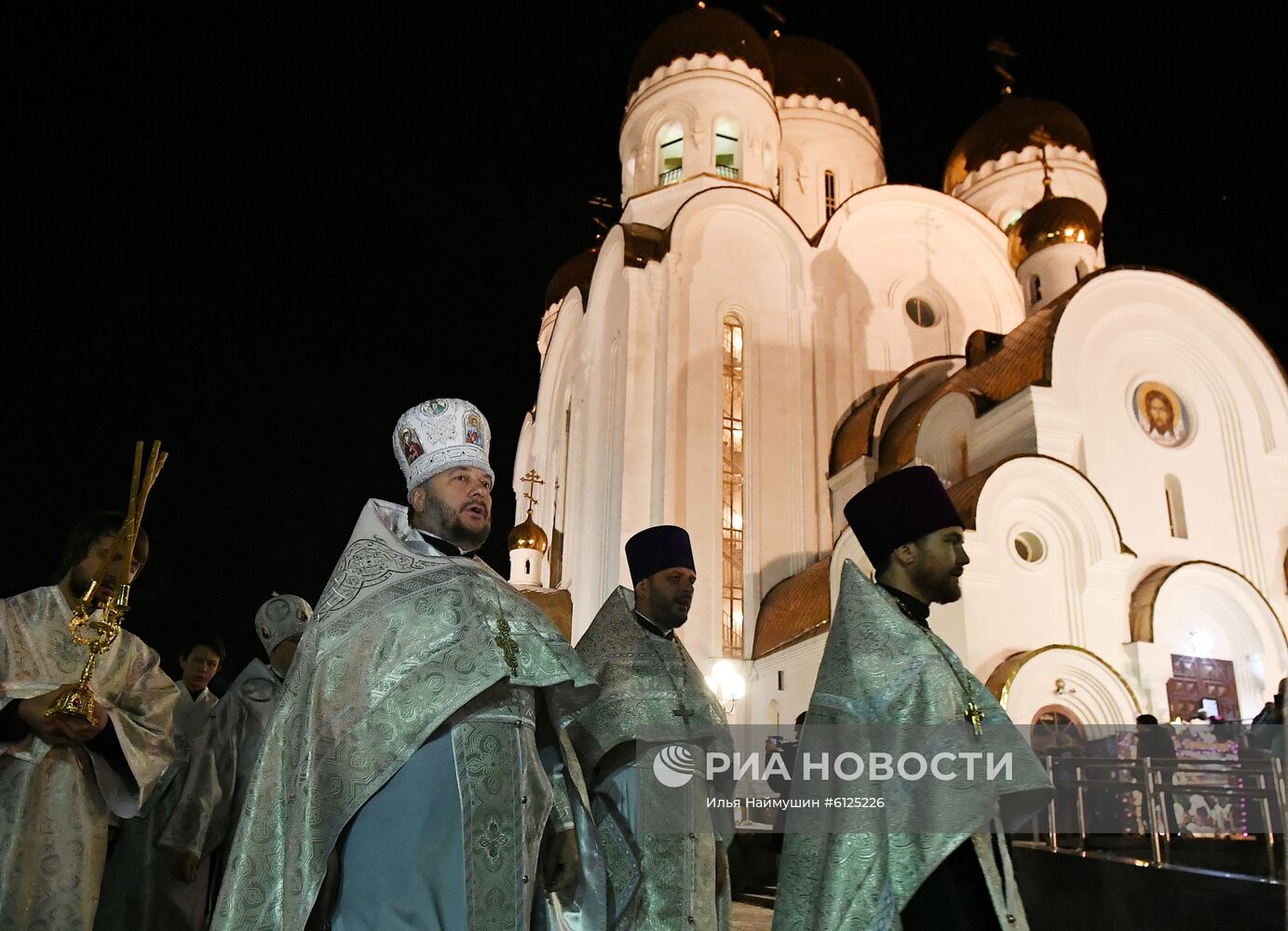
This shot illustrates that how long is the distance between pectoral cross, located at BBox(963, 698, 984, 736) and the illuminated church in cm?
945

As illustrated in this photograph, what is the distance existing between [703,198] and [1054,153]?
9.41 meters

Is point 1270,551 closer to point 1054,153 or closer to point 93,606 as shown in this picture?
point 1054,153

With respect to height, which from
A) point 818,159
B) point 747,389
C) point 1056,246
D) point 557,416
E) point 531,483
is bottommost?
point 747,389

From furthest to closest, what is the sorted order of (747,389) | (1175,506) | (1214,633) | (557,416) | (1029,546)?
(557,416) < (747,389) < (1175,506) < (1214,633) < (1029,546)

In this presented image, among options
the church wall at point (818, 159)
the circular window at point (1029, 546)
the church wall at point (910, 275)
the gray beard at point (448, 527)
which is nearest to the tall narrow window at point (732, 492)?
the church wall at point (910, 275)

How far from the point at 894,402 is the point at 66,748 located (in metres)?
15.6

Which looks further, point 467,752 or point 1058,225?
point 1058,225

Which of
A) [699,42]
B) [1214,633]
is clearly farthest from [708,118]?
[1214,633]

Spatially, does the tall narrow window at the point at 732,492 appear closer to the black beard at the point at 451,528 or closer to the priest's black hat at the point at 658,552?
the priest's black hat at the point at 658,552

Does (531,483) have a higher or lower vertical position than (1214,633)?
higher

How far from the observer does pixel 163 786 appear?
12.4ft

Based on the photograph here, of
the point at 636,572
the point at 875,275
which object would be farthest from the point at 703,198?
the point at 636,572

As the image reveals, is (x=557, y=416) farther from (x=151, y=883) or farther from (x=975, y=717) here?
(x=975, y=717)

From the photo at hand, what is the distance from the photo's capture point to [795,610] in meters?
15.4
